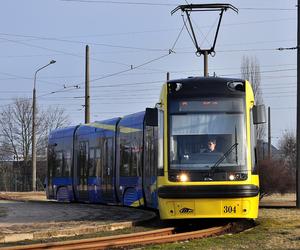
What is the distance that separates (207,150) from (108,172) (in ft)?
28.1

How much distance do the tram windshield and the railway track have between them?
59.0 inches

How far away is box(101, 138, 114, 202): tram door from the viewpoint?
22.1 meters

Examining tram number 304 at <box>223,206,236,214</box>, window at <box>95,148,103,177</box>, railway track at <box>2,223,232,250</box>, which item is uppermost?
window at <box>95,148,103,177</box>

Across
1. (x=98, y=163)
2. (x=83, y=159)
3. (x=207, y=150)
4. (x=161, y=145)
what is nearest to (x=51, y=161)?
(x=83, y=159)

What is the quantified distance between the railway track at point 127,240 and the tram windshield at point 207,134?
150cm

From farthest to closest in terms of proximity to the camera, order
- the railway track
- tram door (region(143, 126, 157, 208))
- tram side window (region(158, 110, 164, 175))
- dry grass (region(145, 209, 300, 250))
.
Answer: tram door (region(143, 126, 157, 208))
tram side window (region(158, 110, 164, 175))
dry grass (region(145, 209, 300, 250))
the railway track

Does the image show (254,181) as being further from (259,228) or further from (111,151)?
(111,151)

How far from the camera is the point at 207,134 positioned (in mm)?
14375

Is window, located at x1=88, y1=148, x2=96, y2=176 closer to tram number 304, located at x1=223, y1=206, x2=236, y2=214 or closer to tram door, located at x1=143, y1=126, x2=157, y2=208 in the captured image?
tram door, located at x1=143, y1=126, x2=157, y2=208

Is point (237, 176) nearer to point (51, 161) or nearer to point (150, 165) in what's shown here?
point (150, 165)

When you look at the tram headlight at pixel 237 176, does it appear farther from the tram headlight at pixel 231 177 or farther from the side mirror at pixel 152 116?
the side mirror at pixel 152 116

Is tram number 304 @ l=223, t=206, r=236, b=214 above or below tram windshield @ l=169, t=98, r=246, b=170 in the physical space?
below

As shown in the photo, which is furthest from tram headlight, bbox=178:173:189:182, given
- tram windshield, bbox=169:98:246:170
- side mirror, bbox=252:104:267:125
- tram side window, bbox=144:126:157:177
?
tram side window, bbox=144:126:157:177

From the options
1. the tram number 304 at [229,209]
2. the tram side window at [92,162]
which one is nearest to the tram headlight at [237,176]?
the tram number 304 at [229,209]
